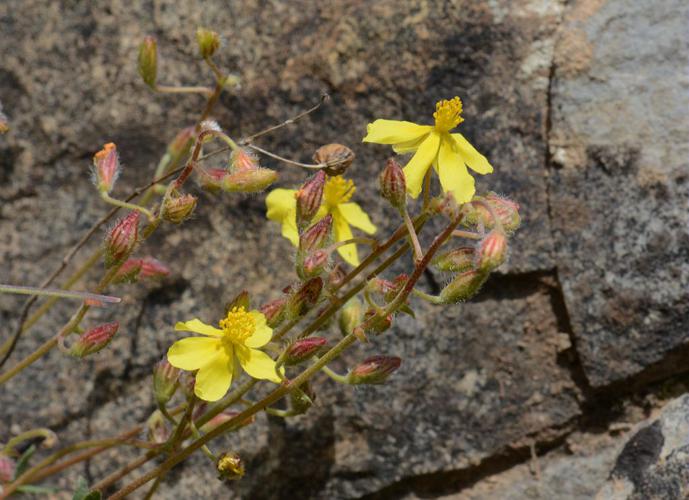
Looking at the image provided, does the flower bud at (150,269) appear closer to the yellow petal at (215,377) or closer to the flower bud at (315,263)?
the yellow petal at (215,377)

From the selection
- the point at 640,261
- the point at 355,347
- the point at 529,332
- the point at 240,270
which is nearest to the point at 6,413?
the point at 240,270

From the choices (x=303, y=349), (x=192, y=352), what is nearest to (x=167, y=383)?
(x=192, y=352)

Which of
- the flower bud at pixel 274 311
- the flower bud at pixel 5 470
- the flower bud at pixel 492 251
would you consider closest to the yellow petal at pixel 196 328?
the flower bud at pixel 274 311

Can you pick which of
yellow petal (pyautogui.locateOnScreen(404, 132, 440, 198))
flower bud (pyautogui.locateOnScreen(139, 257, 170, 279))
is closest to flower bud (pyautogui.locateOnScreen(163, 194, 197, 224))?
flower bud (pyautogui.locateOnScreen(139, 257, 170, 279))

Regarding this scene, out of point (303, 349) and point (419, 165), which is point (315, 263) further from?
point (419, 165)

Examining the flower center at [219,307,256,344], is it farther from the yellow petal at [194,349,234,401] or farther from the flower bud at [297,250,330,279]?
the flower bud at [297,250,330,279]

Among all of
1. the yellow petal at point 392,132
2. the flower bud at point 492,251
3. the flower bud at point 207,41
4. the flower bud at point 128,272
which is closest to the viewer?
the flower bud at point 492,251
